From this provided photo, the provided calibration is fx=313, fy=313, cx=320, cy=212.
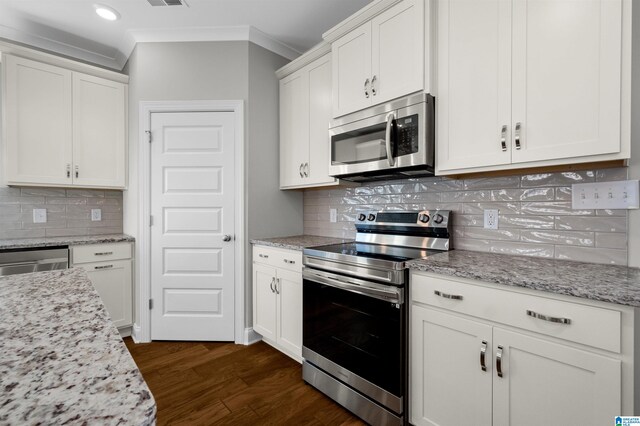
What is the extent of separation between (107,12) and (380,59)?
2148 millimetres

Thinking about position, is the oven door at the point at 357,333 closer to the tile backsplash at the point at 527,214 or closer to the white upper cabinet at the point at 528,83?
the tile backsplash at the point at 527,214

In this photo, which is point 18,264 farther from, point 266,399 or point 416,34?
point 416,34

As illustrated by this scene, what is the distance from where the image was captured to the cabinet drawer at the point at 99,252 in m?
2.59

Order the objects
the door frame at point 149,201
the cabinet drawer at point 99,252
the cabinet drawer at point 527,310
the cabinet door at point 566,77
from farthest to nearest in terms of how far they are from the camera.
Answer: the door frame at point 149,201
the cabinet drawer at point 99,252
the cabinet door at point 566,77
the cabinet drawer at point 527,310

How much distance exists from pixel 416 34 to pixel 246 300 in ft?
7.66

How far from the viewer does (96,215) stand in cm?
310

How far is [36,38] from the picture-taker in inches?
108

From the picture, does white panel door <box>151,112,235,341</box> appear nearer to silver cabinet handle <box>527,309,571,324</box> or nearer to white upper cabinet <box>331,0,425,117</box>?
white upper cabinet <box>331,0,425,117</box>

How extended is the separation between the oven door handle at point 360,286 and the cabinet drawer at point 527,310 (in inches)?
3.9

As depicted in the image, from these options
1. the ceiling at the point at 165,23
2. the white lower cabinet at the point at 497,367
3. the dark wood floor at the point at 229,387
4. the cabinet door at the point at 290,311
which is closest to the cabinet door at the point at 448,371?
the white lower cabinet at the point at 497,367

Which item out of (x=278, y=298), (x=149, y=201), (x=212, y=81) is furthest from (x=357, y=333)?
(x=212, y=81)

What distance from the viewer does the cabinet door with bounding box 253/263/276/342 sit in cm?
250

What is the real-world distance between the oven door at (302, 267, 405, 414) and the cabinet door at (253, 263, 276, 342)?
0.46m

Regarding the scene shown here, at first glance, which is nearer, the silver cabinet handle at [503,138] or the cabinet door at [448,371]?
the cabinet door at [448,371]
